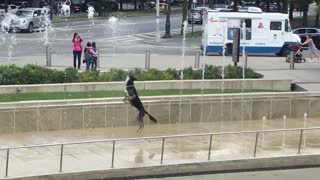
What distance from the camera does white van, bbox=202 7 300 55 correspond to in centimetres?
3519

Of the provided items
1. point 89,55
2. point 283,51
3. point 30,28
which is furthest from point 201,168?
point 30,28

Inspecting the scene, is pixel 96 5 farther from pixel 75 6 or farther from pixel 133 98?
pixel 133 98

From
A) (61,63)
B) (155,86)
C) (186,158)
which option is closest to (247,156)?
(186,158)

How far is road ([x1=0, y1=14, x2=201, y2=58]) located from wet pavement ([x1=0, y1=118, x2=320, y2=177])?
16.5 meters

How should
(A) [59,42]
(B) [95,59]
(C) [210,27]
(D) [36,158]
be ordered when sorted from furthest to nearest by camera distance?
(A) [59,42]
(C) [210,27]
(B) [95,59]
(D) [36,158]

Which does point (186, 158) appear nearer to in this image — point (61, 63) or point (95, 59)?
point (95, 59)

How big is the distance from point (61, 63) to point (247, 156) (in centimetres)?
1606

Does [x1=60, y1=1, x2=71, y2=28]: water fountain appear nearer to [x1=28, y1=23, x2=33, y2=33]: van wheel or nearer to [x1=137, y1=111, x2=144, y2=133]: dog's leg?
[x1=28, y1=23, x2=33, y2=33]: van wheel

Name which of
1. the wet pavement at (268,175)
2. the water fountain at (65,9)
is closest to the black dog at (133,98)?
the wet pavement at (268,175)

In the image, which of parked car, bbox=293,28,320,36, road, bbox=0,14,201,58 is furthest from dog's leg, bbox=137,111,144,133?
parked car, bbox=293,28,320,36

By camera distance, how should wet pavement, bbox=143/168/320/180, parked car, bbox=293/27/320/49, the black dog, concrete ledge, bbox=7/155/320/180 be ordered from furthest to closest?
parked car, bbox=293/27/320/49 → the black dog → wet pavement, bbox=143/168/320/180 → concrete ledge, bbox=7/155/320/180

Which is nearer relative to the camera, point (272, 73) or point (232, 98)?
point (232, 98)

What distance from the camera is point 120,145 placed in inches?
571

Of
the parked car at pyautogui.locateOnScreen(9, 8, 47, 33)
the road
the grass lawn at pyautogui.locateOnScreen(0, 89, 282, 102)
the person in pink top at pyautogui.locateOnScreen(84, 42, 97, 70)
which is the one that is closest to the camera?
the grass lawn at pyautogui.locateOnScreen(0, 89, 282, 102)
